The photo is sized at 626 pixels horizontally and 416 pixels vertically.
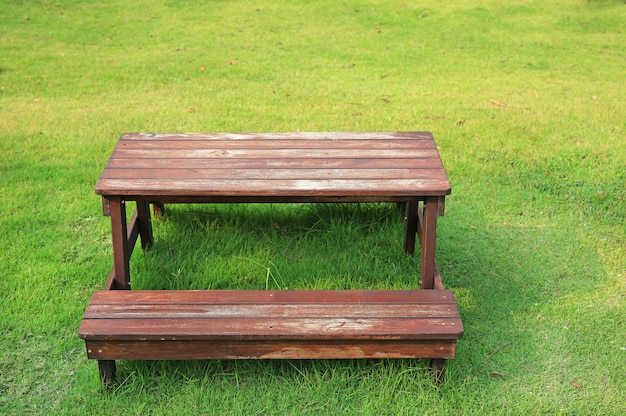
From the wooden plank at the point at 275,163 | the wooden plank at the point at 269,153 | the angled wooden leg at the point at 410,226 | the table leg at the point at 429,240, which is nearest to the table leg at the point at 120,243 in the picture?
the wooden plank at the point at 275,163

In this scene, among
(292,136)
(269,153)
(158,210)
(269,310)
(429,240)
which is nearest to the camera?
(269,310)

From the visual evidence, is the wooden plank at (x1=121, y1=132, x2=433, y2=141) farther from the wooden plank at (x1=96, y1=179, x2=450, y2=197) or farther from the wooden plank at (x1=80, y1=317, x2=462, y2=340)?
the wooden plank at (x1=80, y1=317, x2=462, y2=340)

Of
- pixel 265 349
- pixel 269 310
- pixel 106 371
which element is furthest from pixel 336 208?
pixel 106 371

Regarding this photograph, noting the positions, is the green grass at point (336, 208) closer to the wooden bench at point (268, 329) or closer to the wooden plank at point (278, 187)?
the wooden bench at point (268, 329)

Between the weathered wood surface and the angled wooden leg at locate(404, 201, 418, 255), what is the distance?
103 cm

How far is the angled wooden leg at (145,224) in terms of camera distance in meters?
4.32

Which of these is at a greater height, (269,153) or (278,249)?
(269,153)

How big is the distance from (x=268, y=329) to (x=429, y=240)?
972 mm

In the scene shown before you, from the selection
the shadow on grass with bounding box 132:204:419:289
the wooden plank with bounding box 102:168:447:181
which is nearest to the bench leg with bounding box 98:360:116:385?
the shadow on grass with bounding box 132:204:419:289

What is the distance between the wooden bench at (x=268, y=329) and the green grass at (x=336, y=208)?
231mm

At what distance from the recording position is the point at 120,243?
11.8 feet

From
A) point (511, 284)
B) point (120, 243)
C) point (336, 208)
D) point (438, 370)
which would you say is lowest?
point (511, 284)

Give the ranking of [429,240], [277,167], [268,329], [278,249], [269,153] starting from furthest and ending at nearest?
[278,249], [269,153], [277,167], [429,240], [268,329]

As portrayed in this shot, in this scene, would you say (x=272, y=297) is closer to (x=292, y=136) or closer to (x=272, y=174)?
(x=272, y=174)
